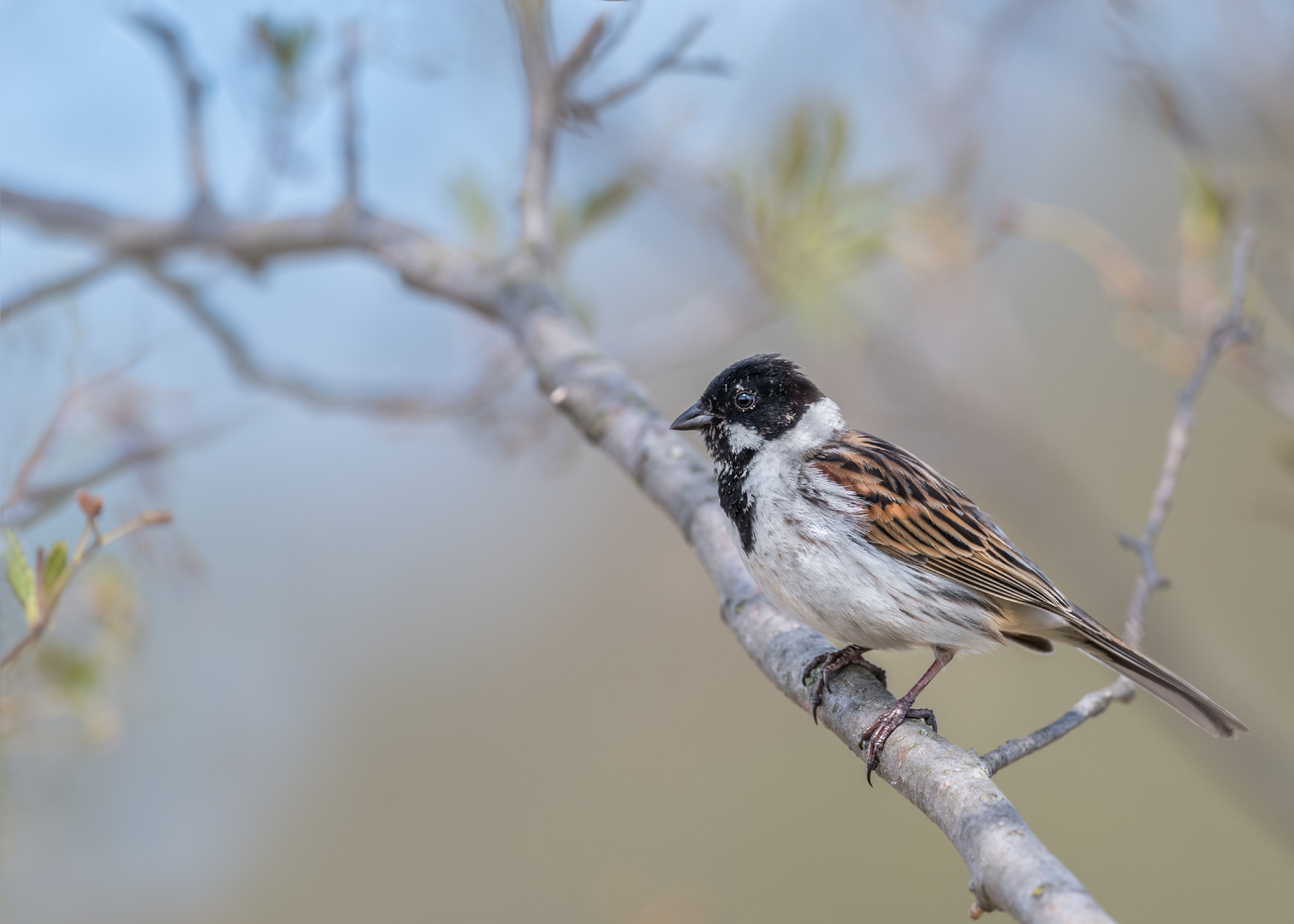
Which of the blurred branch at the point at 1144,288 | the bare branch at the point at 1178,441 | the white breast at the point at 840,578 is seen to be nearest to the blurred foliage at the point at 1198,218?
the blurred branch at the point at 1144,288

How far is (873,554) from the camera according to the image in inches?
90.7

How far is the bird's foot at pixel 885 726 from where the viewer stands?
175 cm

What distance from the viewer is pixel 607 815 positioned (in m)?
7.06

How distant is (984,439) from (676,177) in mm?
1480

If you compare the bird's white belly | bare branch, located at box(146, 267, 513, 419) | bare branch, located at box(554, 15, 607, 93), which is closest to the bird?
the bird's white belly

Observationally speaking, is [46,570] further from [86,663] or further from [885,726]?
[885,726]

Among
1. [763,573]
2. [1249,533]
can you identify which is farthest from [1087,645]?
[1249,533]

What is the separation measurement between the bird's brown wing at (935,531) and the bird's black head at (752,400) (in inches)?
6.7

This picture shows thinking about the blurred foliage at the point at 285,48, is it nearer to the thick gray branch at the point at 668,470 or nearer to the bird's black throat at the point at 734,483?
the thick gray branch at the point at 668,470

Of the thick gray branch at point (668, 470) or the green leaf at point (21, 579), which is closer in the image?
the thick gray branch at point (668, 470)

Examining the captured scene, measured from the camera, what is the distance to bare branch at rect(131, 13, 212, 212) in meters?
2.98

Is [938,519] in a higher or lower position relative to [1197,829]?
higher

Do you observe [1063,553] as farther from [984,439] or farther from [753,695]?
[753,695]

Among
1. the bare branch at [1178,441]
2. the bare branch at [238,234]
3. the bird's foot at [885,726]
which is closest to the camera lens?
the bird's foot at [885,726]
